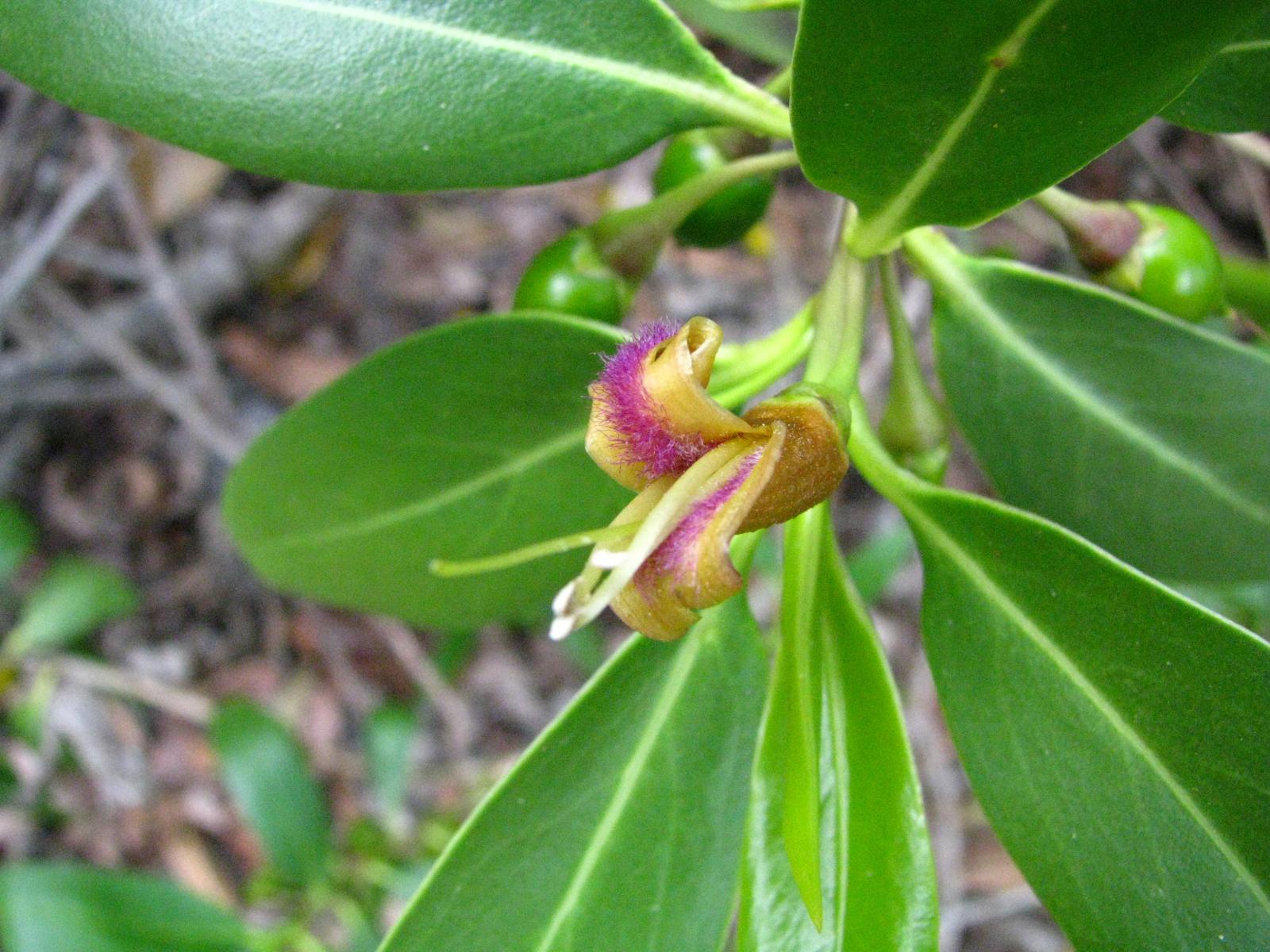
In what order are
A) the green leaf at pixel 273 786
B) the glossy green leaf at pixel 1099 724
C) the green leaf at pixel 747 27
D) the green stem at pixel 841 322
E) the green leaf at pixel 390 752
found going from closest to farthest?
the glossy green leaf at pixel 1099 724 → the green stem at pixel 841 322 → the green leaf at pixel 747 27 → the green leaf at pixel 273 786 → the green leaf at pixel 390 752

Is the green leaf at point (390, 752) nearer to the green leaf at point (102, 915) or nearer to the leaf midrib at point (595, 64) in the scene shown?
the green leaf at point (102, 915)

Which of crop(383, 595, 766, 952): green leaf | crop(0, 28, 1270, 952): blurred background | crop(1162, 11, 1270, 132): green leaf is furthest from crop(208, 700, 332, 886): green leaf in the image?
crop(1162, 11, 1270, 132): green leaf

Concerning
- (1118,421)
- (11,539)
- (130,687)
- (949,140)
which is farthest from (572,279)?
(130,687)

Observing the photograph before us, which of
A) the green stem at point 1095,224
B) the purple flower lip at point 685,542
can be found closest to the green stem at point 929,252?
the green stem at point 1095,224

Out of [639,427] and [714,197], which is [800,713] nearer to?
[639,427]

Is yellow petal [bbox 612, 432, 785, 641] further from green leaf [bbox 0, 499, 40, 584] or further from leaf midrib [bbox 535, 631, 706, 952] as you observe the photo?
green leaf [bbox 0, 499, 40, 584]

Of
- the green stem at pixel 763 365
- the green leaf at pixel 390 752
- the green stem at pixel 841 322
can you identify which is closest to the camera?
the green stem at pixel 841 322
